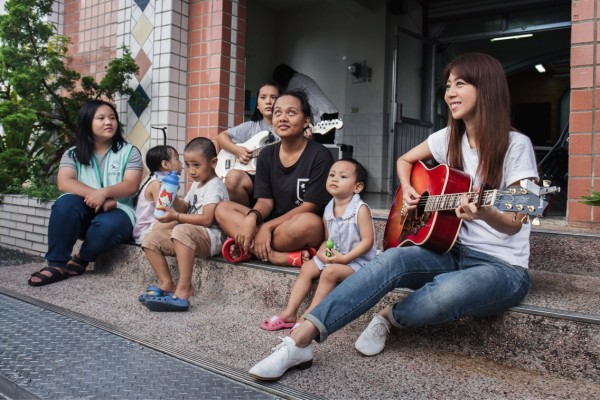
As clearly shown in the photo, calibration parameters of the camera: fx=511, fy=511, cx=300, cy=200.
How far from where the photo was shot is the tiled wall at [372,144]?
310 inches

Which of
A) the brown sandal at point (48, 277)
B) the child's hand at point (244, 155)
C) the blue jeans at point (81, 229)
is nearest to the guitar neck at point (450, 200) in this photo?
the child's hand at point (244, 155)

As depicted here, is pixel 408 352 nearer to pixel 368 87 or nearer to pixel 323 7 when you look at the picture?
pixel 368 87

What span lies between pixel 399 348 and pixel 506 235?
0.66 m

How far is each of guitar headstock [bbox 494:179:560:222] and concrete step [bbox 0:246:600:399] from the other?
1.67 ft

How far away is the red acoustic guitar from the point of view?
171cm

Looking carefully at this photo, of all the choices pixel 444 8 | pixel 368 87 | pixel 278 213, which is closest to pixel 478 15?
pixel 444 8

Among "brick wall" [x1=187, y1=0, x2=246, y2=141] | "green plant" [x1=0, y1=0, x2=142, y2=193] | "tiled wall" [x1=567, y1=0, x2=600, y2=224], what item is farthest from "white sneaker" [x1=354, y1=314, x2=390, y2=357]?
"green plant" [x1=0, y1=0, x2=142, y2=193]

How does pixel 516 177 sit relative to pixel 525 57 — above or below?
below

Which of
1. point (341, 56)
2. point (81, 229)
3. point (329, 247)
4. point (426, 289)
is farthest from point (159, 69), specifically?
point (341, 56)

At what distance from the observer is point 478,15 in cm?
695

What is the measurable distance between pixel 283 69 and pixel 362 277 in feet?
17.7

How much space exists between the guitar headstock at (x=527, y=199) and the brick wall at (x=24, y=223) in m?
3.70

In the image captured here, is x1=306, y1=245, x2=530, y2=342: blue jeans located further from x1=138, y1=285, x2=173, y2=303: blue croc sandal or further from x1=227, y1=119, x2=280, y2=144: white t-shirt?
x1=227, y1=119, x2=280, y2=144: white t-shirt

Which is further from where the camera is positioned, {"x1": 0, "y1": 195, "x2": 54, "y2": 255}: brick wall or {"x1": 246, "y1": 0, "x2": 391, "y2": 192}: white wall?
{"x1": 246, "y1": 0, "x2": 391, "y2": 192}: white wall
